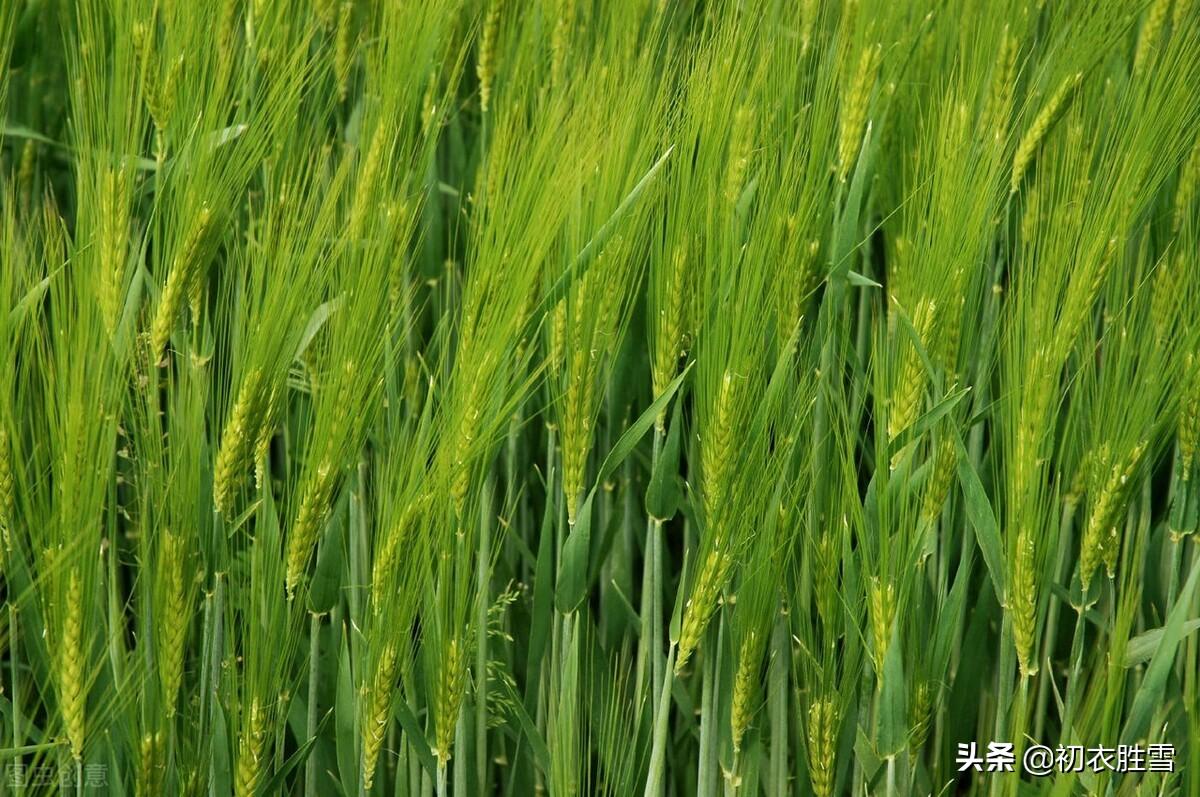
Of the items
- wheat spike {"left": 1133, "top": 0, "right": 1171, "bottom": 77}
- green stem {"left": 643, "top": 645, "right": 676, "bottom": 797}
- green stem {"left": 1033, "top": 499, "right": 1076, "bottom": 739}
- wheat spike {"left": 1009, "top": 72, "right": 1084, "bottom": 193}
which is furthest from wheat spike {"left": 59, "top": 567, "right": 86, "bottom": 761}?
wheat spike {"left": 1133, "top": 0, "right": 1171, "bottom": 77}

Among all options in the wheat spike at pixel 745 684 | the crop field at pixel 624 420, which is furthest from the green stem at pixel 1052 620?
the wheat spike at pixel 745 684

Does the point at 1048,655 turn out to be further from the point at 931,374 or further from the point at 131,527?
the point at 131,527

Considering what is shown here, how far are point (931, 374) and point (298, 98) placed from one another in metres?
0.67

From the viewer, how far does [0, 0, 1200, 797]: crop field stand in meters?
1.09

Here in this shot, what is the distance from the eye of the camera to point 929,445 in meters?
1.42

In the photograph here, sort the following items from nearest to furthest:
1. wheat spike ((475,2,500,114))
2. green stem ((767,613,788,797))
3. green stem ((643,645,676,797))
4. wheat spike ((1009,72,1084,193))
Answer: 1. green stem ((643,645,676,797))
2. green stem ((767,613,788,797))
3. wheat spike ((1009,72,1084,193))
4. wheat spike ((475,2,500,114))

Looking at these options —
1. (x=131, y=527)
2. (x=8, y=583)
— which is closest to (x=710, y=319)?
(x=8, y=583)

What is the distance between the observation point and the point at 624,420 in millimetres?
1417

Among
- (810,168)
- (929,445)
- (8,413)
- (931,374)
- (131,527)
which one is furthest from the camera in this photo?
(131,527)

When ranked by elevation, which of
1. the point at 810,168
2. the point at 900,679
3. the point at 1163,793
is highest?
the point at 810,168

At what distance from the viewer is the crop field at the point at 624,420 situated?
109 centimetres

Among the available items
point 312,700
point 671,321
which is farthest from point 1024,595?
point 312,700

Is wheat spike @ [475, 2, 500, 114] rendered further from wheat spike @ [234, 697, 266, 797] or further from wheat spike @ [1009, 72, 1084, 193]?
wheat spike @ [234, 697, 266, 797]

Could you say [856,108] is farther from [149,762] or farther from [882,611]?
[149,762]
